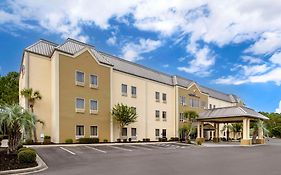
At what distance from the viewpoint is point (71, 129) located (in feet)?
113

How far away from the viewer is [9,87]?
172 feet

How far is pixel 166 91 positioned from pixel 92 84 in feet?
54.7

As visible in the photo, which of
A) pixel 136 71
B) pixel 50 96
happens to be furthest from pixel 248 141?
pixel 50 96

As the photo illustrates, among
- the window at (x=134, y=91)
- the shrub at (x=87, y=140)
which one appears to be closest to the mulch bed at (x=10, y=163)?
the shrub at (x=87, y=140)

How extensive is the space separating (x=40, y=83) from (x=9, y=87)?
21874 millimetres

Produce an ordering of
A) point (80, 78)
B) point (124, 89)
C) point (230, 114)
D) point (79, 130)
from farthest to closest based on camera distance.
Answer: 1. point (124, 89)
2. point (230, 114)
3. point (80, 78)
4. point (79, 130)

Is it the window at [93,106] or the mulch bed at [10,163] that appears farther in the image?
the window at [93,106]

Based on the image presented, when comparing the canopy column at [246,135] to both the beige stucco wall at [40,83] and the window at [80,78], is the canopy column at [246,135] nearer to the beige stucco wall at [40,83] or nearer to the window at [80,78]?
the window at [80,78]

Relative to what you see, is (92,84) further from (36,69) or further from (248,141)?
(248,141)

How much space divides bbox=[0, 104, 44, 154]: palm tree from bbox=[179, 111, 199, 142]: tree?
2989 cm

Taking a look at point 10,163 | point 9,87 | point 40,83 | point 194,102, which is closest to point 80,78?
point 40,83

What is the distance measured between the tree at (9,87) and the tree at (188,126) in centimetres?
2812

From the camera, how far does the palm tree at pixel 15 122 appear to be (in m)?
16.7

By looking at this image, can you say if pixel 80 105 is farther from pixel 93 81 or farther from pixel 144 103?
pixel 144 103
